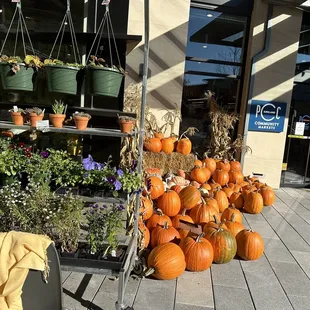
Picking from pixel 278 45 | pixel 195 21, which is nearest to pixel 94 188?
pixel 195 21

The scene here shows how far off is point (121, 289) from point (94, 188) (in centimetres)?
91

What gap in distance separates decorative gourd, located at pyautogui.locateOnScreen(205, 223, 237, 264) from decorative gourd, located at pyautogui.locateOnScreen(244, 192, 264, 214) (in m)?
1.54

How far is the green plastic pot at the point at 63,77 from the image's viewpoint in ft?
8.80

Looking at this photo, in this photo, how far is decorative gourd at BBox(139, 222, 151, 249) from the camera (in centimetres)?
299

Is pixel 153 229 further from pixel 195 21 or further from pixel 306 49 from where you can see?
pixel 306 49

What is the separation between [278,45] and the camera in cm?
587

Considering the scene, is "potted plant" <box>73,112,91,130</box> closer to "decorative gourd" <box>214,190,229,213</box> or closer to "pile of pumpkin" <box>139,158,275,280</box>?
"pile of pumpkin" <box>139,158,275,280</box>

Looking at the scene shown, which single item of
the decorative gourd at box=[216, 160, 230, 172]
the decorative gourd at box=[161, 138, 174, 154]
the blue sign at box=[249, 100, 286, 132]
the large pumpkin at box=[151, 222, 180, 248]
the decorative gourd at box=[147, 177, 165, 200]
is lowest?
the large pumpkin at box=[151, 222, 180, 248]

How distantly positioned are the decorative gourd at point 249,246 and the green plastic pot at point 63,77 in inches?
88.5

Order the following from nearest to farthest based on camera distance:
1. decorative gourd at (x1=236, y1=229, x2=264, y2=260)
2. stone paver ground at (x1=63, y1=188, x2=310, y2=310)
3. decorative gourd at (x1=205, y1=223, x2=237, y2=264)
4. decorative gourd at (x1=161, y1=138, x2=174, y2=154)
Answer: stone paver ground at (x1=63, y1=188, x2=310, y2=310), decorative gourd at (x1=205, y1=223, x2=237, y2=264), decorative gourd at (x1=236, y1=229, x2=264, y2=260), decorative gourd at (x1=161, y1=138, x2=174, y2=154)

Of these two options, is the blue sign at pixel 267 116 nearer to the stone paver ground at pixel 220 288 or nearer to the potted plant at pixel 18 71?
the stone paver ground at pixel 220 288

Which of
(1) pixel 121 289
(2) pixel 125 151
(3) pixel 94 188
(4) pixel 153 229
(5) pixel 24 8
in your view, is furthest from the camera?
(5) pixel 24 8

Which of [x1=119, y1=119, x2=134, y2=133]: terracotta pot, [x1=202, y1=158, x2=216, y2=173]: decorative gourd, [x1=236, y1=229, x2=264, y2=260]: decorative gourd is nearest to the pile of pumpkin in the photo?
[x1=236, y1=229, x2=264, y2=260]: decorative gourd

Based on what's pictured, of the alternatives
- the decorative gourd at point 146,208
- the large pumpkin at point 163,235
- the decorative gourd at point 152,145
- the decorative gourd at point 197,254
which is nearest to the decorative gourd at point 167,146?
the decorative gourd at point 152,145
